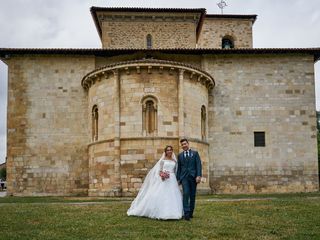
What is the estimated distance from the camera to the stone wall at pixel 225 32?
31156 mm

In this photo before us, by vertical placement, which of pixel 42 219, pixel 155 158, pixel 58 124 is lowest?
pixel 42 219

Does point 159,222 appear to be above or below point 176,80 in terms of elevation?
below

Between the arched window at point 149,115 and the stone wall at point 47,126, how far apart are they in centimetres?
490

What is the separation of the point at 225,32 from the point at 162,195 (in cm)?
2378

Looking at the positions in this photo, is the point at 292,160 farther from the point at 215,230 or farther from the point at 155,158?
the point at 215,230

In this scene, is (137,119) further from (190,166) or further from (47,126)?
(190,166)

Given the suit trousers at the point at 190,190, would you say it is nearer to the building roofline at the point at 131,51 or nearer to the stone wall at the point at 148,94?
the stone wall at the point at 148,94

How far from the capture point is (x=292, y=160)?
23.4 meters

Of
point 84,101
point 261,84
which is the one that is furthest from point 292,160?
point 84,101

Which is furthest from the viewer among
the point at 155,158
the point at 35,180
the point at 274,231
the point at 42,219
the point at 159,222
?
the point at 35,180

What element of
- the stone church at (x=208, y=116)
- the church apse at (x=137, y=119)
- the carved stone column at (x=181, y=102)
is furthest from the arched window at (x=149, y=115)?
the stone church at (x=208, y=116)

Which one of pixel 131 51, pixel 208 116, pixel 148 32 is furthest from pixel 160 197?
pixel 148 32

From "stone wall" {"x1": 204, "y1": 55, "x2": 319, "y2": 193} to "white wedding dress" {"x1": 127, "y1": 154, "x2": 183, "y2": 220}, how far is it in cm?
1307

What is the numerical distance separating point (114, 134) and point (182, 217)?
1041cm
